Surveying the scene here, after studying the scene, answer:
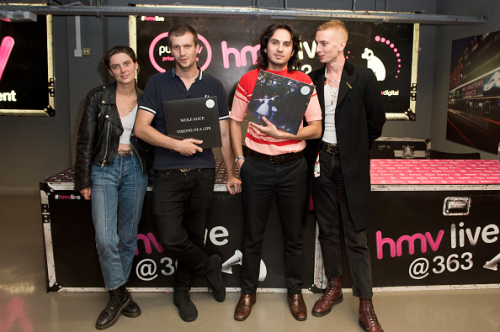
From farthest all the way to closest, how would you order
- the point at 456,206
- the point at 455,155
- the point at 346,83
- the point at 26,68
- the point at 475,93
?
the point at 26,68
the point at 475,93
the point at 455,155
the point at 456,206
the point at 346,83

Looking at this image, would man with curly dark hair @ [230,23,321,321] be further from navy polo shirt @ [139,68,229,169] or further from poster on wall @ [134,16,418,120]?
poster on wall @ [134,16,418,120]

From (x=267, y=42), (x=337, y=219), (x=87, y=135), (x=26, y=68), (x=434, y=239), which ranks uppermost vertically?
(x=26, y=68)

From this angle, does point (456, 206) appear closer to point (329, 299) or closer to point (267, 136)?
point (329, 299)

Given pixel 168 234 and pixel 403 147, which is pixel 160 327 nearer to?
pixel 168 234

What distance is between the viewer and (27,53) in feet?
18.0

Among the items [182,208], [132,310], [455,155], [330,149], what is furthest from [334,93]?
[455,155]

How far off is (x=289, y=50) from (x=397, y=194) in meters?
1.28

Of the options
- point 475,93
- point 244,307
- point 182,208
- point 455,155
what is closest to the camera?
point 182,208

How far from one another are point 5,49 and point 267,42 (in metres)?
4.74

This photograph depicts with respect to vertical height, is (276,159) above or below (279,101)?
below

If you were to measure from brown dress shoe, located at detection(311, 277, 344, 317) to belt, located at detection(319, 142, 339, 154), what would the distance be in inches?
34.7

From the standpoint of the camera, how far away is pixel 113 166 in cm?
243

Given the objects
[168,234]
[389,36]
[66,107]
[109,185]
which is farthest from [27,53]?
[389,36]

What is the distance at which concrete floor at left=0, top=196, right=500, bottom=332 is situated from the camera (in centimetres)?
249
